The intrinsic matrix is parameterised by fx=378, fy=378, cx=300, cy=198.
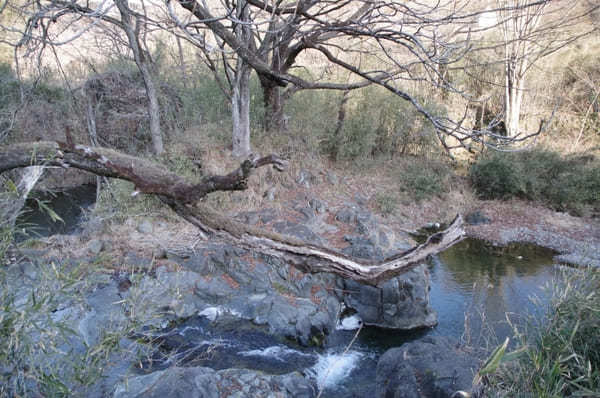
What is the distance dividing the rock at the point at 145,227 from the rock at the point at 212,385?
399cm

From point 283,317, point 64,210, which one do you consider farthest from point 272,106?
point 283,317

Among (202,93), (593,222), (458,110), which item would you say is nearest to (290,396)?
(202,93)

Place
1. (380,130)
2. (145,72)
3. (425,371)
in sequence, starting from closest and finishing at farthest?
(425,371), (145,72), (380,130)

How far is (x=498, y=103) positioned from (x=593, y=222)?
5563 mm

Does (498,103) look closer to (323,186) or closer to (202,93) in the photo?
(323,186)

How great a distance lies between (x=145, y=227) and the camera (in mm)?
7395

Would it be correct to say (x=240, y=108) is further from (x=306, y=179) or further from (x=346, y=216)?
(x=346, y=216)

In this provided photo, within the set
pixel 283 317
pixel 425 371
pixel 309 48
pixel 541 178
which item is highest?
pixel 309 48

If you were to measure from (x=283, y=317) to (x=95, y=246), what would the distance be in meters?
3.62

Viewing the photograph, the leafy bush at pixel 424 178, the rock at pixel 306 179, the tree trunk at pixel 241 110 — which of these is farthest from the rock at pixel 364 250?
the leafy bush at pixel 424 178

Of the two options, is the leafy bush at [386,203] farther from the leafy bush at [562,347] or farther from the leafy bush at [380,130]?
the leafy bush at [562,347]

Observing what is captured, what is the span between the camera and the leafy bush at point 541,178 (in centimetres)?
1099

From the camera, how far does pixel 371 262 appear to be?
2.92 meters

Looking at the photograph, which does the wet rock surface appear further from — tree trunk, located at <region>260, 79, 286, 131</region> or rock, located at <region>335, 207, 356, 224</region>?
tree trunk, located at <region>260, 79, 286, 131</region>
